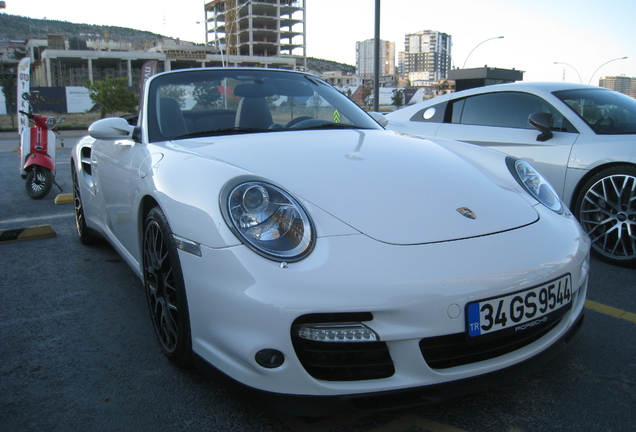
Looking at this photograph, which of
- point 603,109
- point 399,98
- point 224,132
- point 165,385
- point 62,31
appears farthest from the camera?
point 62,31

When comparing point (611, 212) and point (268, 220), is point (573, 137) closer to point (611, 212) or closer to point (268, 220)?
point (611, 212)

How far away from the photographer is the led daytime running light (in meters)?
1.50

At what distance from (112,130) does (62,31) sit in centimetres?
16845

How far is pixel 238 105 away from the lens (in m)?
2.89

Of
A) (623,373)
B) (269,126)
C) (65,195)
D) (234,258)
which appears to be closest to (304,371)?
(234,258)

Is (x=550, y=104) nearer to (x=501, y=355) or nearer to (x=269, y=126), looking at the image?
(x=269, y=126)

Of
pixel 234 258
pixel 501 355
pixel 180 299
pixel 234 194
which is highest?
pixel 234 194

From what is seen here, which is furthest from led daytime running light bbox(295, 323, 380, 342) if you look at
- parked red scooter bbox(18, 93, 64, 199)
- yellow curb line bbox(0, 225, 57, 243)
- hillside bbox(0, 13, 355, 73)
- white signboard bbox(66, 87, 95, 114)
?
hillside bbox(0, 13, 355, 73)

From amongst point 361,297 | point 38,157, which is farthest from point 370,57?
point 361,297

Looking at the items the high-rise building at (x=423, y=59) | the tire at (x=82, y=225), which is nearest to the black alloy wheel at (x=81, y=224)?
the tire at (x=82, y=225)

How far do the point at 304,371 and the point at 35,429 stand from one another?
0.94 m

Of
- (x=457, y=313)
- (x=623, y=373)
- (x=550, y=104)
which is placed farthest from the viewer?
(x=550, y=104)

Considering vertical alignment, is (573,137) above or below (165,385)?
Answer: above

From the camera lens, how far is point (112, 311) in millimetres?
2732
